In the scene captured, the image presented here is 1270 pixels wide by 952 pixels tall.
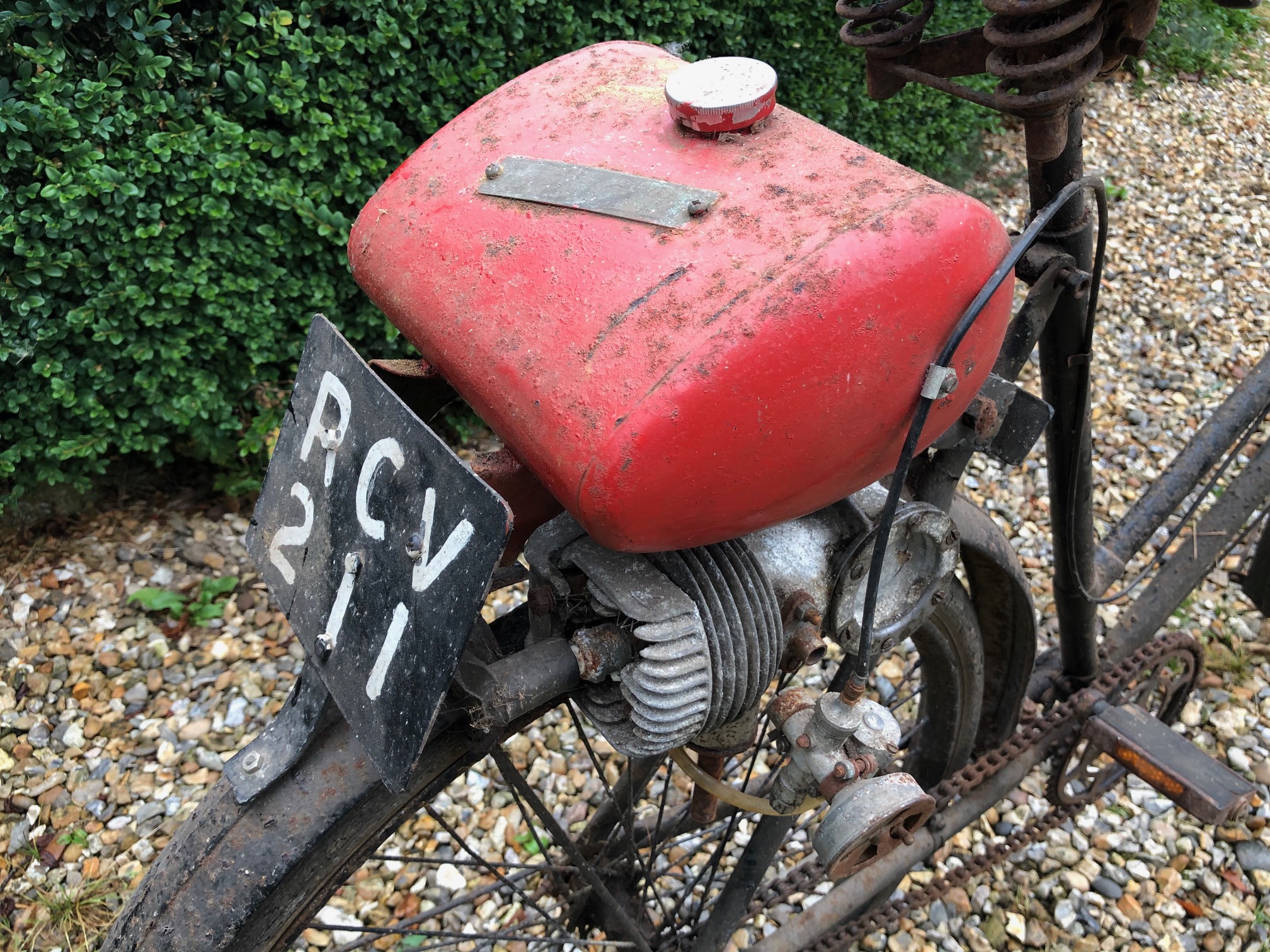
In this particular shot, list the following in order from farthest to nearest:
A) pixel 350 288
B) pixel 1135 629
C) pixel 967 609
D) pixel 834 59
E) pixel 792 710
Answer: pixel 834 59 < pixel 350 288 < pixel 1135 629 < pixel 967 609 < pixel 792 710

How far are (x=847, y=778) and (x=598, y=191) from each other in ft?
2.63

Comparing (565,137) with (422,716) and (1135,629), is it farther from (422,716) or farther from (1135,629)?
(1135,629)

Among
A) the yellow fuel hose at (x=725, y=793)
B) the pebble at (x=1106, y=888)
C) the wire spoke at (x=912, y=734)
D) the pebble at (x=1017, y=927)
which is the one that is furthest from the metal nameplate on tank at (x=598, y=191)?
the pebble at (x=1106, y=888)

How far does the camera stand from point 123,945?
1.28 m

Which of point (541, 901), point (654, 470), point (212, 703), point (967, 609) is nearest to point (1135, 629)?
point (967, 609)

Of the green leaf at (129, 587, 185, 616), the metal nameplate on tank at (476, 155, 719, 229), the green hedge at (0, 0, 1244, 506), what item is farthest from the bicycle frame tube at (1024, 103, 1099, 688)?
the green leaf at (129, 587, 185, 616)

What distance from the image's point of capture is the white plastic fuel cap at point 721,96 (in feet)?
4.10

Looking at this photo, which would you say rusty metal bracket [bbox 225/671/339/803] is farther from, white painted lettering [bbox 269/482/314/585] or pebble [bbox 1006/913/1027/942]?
pebble [bbox 1006/913/1027/942]

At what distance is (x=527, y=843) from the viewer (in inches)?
103

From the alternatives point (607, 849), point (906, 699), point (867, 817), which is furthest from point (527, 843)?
point (867, 817)

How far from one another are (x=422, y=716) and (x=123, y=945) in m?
0.56

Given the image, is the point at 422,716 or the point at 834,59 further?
the point at 834,59

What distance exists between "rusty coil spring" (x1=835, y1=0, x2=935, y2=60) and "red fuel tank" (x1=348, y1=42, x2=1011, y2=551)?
21 cm

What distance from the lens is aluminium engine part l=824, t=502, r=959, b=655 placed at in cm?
145
